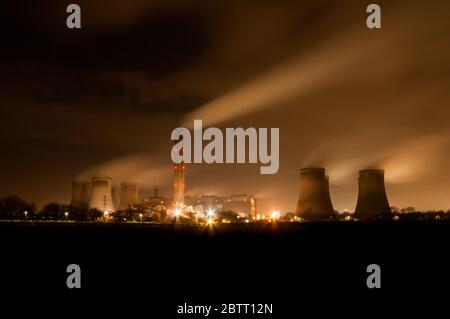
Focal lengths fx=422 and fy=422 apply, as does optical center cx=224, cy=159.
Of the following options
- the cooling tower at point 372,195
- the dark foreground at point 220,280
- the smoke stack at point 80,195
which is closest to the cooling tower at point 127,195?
the smoke stack at point 80,195

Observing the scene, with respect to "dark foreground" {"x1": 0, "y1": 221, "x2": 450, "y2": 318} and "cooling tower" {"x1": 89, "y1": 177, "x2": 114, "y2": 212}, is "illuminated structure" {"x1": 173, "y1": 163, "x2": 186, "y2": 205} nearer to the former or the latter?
"cooling tower" {"x1": 89, "y1": 177, "x2": 114, "y2": 212}

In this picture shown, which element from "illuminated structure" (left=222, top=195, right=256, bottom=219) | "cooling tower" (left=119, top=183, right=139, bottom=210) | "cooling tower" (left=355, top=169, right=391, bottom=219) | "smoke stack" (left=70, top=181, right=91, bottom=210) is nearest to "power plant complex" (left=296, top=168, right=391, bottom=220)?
"cooling tower" (left=355, top=169, right=391, bottom=219)

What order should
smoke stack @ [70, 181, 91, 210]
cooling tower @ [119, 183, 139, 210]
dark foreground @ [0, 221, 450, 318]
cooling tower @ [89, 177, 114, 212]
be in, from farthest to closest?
1. cooling tower @ [119, 183, 139, 210]
2. smoke stack @ [70, 181, 91, 210]
3. cooling tower @ [89, 177, 114, 212]
4. dark foreground @ [0, 221, 450, 318]

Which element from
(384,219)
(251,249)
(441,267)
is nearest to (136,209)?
(384,219)

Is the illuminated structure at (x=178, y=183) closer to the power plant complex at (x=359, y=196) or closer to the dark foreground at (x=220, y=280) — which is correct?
the power plant complex at (x=359, y=196)

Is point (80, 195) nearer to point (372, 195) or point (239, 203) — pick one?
point (372, 195)
